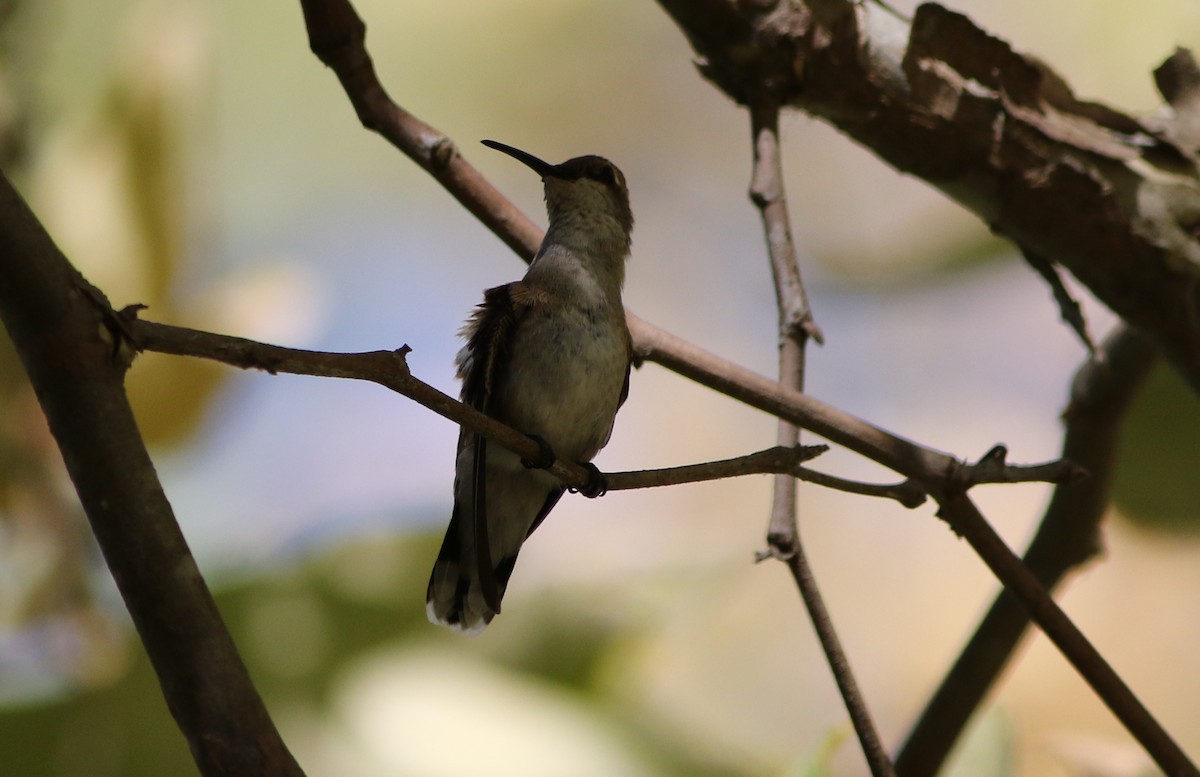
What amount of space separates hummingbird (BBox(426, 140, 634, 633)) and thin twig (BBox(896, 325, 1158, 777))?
73 centimetres

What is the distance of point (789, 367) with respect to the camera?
58.5 inches

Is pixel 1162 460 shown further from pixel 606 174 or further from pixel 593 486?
pixel 593 486

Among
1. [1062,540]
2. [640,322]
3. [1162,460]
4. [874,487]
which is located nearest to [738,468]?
[874,487]

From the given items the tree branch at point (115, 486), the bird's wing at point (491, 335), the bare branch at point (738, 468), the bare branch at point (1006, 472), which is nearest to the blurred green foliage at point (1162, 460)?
the bare branch at point (1006, 472)

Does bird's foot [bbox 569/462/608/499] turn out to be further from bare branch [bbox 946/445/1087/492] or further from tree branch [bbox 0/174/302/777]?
tree branch [bbox 0/174/302/777]

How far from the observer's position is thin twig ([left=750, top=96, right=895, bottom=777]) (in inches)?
51.8

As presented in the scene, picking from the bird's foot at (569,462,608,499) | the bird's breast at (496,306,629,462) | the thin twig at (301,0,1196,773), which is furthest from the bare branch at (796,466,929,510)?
the bird's breast at (496,306,629,462)

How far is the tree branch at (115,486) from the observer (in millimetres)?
902

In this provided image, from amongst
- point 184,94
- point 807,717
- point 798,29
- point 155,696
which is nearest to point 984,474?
point 798,29

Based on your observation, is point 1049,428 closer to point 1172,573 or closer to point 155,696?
point 1172,573

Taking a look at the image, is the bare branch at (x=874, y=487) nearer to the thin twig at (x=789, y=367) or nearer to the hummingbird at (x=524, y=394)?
the thin twig at (x=789, y=367)

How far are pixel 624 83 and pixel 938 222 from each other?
4.15 feet

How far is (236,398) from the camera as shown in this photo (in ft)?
10.6

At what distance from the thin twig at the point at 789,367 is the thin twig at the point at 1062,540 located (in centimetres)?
44
